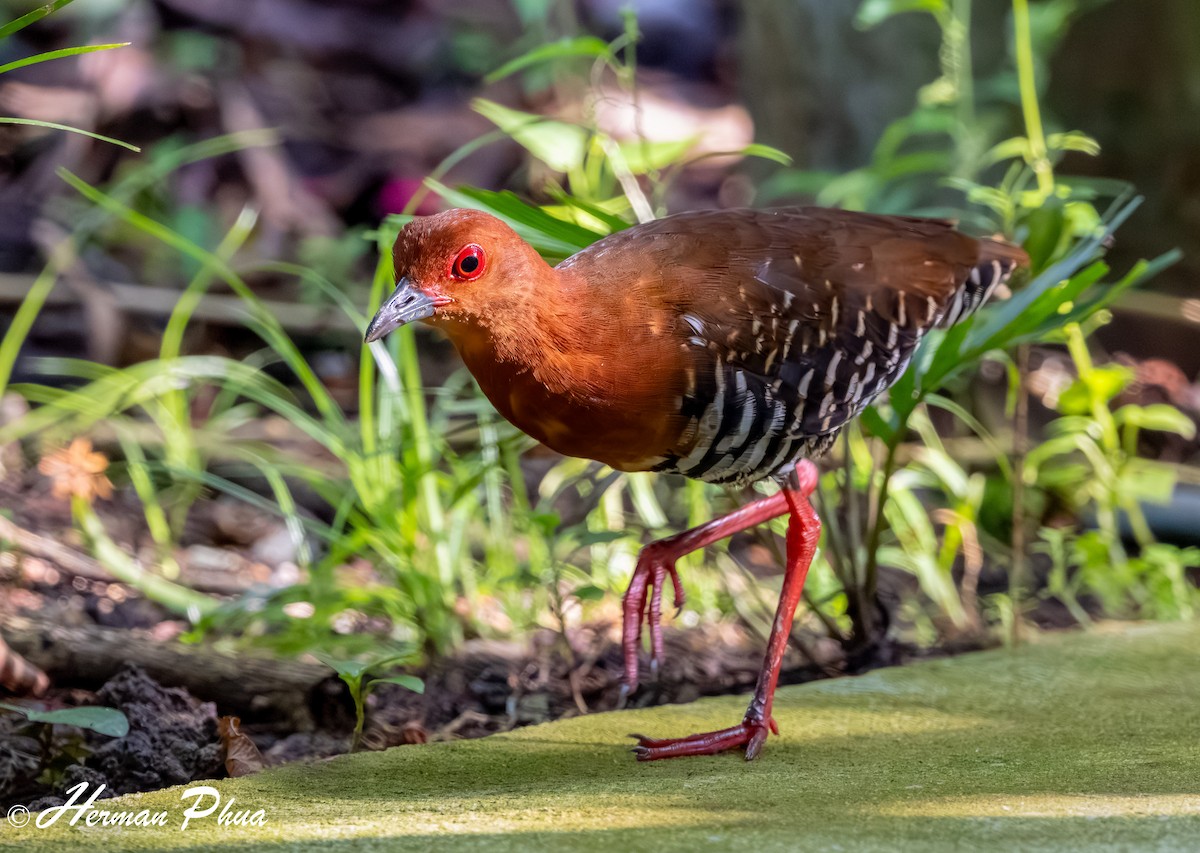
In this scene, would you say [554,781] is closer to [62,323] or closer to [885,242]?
[885,242]

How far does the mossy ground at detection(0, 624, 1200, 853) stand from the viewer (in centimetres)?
179

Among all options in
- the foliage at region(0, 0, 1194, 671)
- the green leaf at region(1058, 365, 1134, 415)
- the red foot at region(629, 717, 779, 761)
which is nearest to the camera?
the red foot at region(629, 717, 779, 761)

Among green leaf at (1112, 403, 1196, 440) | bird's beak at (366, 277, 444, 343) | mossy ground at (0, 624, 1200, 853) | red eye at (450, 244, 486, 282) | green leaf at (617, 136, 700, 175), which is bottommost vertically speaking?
mossy ground at (0, 624, 1200, 853)

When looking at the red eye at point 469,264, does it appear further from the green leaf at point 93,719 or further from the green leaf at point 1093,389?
the green leaf at point 1093,389

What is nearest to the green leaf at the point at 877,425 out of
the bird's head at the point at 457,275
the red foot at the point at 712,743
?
the red foot at the point at 712,743

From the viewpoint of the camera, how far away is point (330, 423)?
3654mm

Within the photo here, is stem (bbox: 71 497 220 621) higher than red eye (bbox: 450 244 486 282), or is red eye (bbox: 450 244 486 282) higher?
red eye (bbox: 450 244 486 282)

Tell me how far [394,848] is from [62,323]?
5063mm

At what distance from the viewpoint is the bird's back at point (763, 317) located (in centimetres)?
250

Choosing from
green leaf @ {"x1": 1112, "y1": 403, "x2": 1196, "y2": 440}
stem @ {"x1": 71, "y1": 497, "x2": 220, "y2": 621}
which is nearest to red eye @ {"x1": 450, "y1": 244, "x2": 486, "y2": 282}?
stem @ {"x1": 71, "y1": 497, "x2": 220, "y2": 621}

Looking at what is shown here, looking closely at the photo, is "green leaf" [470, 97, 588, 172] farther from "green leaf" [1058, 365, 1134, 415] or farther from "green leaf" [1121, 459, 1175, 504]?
"green leaf" [1121, 459, 1175, 504]

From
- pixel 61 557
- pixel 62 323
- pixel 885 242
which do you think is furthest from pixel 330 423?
pixel 62 323

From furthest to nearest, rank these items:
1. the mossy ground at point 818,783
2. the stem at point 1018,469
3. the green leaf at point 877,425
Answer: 1. the stem at point 1018,469
2. the green leaf at point 877,425
3. the mossy ground at point 818,783

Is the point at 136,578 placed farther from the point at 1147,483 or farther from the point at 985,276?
the point at 1147,483
